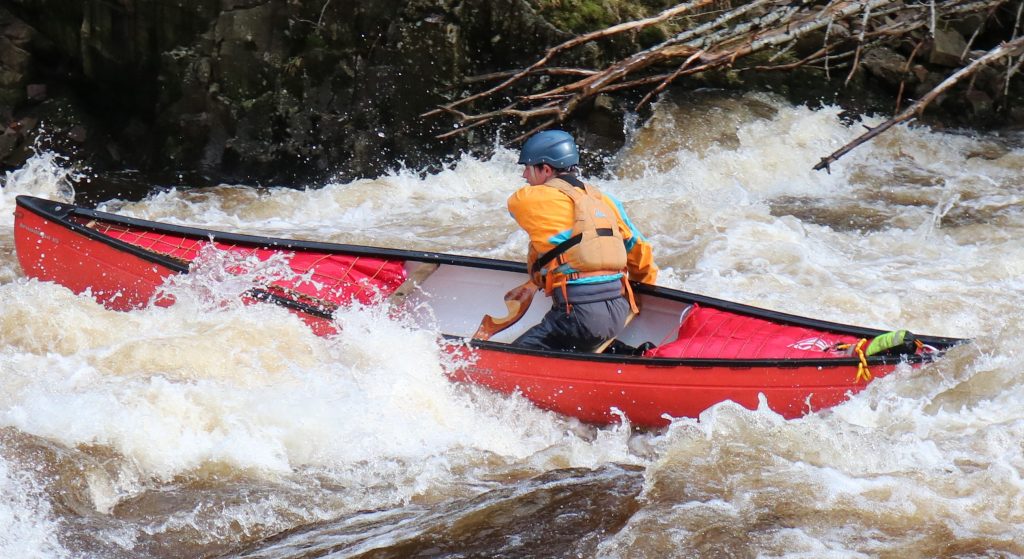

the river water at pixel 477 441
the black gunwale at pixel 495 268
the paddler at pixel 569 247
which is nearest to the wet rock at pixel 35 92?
the river water at pixel 477 441

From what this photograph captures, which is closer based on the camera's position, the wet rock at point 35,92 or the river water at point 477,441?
the river water at point 477,441

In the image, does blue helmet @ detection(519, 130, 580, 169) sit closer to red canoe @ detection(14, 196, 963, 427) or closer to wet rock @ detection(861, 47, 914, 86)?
red canoe @ detection(14, 196, 963, 427)

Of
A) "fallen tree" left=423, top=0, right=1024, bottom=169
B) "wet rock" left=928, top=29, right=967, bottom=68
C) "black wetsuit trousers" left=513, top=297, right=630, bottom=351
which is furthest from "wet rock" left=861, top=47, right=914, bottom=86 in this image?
"black wetsuit trousers" left=513, top=297, right=630, bottom=351

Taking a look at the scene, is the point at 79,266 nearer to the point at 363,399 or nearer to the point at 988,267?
the point at 363,399

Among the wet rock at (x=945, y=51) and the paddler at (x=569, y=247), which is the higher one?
the wet rock at (x=945, y=51)

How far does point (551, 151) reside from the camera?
519 cm

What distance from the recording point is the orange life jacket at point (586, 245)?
5.19 metres

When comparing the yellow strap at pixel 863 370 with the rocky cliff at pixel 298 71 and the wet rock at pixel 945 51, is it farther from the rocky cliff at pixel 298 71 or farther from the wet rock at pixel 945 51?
the wet rock at pixel 945 51

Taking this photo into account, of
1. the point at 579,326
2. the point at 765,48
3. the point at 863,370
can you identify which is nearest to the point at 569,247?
the point at 579,326

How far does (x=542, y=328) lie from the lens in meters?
5.39

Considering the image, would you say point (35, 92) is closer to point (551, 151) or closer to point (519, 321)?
point (519, 321)

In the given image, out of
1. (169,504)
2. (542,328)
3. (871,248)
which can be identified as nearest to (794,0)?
(871,248)

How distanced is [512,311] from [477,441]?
0.98 metres

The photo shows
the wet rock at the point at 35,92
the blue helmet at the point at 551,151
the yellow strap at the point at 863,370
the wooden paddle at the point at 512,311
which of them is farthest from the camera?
the wet rock at the point at 35,92
